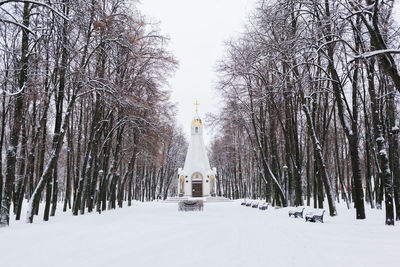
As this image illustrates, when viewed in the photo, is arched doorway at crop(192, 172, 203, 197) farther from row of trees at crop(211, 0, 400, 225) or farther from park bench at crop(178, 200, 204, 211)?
park bench at crop(178, 200, 204, 211)

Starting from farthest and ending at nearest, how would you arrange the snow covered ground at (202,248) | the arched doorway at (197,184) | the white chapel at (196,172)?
the arched doorway at (197,184)
the white chapel at (196,172)
the snow covered ground at (202,248)

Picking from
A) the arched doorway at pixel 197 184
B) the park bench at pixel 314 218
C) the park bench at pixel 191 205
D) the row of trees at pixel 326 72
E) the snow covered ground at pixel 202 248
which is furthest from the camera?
the arched doorway at pixel 197 184

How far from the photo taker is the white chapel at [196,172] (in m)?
45.3

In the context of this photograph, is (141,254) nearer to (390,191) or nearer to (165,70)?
(390,191)

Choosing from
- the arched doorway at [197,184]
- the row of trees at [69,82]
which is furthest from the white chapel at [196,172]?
the row of trees at [69,82]

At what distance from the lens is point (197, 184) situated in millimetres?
45656

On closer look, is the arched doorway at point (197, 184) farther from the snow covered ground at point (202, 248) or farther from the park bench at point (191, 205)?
the snow covered ground at point (202, 248)

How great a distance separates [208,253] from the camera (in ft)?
22.8

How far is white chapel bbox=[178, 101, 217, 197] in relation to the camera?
45344 mm

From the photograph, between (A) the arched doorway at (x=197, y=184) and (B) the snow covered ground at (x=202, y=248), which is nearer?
(B) the snow covered ground at (x=202, y=248)

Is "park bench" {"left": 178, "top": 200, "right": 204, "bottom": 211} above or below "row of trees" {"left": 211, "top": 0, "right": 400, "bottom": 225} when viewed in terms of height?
below

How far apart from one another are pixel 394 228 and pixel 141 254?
816 centimetres

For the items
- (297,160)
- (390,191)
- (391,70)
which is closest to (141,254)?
(391,70)

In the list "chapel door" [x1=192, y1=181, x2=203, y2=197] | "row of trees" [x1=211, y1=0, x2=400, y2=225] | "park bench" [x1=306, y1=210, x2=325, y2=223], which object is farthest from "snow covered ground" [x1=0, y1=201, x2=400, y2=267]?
"chapel door" [x1=192, y1=181, x2=203, y2=197]
